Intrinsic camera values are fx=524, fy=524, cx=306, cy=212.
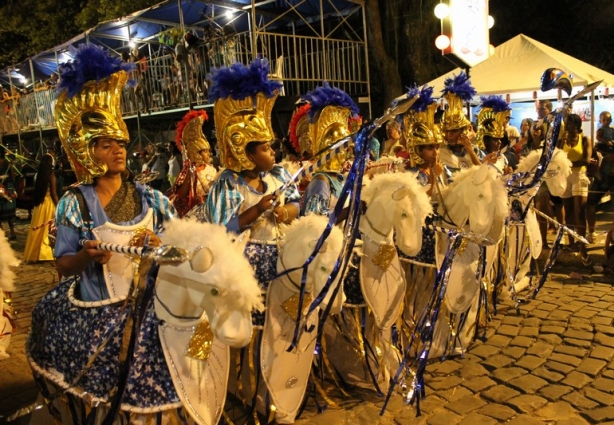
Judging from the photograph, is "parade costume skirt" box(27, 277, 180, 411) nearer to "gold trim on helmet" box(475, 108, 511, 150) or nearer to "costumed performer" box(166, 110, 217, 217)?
"costumed performer" box(166, 110, 217, 217)

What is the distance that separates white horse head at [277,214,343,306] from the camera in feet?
10.2

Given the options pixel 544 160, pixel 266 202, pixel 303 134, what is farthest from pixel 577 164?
pixel 266 202

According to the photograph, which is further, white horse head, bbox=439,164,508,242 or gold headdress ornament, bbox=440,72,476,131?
A: gold headdress ornament, bbox=440,72,476,131

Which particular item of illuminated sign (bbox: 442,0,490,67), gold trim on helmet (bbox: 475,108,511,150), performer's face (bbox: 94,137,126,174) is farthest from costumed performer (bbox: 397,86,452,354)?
illuminated sign (bbox: 442,0,490,67)

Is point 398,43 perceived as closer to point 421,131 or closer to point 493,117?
point 493,117

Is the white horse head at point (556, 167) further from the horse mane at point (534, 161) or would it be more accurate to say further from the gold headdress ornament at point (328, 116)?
the gold headdress ornament at point (328, 116)

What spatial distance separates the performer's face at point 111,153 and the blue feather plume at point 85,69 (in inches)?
12.3

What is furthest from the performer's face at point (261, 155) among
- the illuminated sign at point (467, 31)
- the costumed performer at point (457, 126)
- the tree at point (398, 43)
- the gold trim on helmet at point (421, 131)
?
the tree at point (398, 43)

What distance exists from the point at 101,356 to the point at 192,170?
4.52m

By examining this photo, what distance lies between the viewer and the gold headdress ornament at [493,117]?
697 cm

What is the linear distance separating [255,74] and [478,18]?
352 inches

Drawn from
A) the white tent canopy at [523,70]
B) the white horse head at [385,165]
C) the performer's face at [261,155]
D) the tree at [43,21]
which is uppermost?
the tree at [43,21]

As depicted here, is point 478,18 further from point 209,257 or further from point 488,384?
point 209,257

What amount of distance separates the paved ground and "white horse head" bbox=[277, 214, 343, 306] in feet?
4.10
